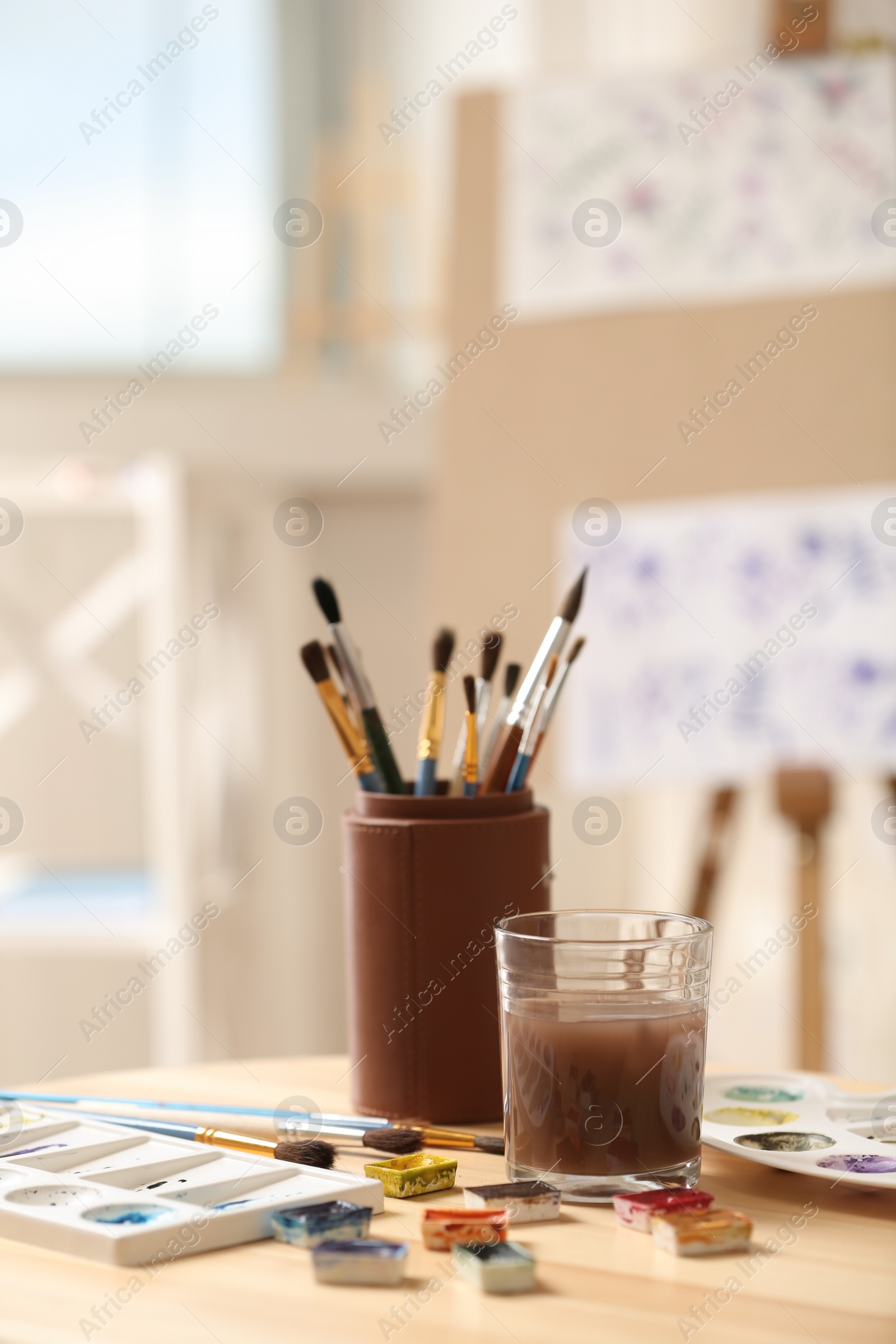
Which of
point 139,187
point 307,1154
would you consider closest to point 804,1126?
point 307,1154

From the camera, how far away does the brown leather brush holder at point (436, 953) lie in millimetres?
767

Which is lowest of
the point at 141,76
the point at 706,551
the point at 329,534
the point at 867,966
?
the point at 867,966

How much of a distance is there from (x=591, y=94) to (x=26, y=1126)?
4.40 ft

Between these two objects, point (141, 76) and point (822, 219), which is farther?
point (141, 76)

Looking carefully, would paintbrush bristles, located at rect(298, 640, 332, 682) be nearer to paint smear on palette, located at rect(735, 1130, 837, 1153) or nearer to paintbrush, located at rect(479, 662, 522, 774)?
paintbrush, located at rect(479, 662, 522, 774)

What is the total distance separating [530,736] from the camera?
2.70 ft

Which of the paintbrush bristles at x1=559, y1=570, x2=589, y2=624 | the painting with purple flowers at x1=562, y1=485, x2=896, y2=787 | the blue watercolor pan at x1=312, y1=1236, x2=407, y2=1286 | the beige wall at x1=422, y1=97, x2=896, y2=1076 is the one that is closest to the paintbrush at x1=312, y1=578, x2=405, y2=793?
the paintbrush bristles at x1=559, y1=570, x2=589, y2=624

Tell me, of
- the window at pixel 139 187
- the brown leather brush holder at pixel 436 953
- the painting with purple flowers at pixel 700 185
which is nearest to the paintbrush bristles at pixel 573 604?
the brown leather brush holder at pixel 436 953

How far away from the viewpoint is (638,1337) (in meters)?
0.48

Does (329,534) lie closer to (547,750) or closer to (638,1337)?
(547,750)

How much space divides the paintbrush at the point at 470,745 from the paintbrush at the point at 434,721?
2 centimetres

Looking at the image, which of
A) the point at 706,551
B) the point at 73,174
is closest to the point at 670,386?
the point at 706,551

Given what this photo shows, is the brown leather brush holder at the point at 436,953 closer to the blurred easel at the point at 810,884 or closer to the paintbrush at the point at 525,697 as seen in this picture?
the paintbrush at the point at 525,697

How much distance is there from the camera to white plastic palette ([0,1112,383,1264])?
543mm
